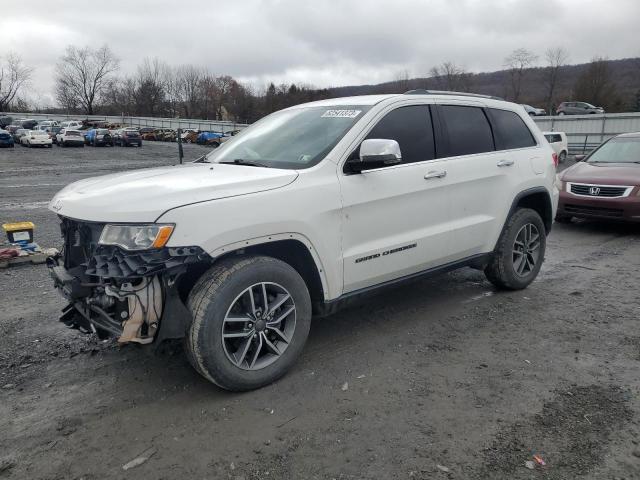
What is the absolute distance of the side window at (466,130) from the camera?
4.48m

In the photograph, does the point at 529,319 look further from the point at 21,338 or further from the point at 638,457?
the point at 21,338

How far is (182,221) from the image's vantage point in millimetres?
2879

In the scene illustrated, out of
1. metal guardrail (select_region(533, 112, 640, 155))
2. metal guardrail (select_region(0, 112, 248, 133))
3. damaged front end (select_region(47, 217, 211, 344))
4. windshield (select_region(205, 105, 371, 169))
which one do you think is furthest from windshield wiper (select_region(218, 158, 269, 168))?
metal guardrail (select_region(0, 112, 248, 133))

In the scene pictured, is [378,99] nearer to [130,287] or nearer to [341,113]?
[341,113]

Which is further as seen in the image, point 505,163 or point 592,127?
point 592,127

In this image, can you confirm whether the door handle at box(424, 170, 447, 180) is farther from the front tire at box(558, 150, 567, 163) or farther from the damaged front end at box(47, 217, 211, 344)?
the front tire at box(558, 150, 567, 163)

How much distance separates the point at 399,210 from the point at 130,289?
6.70ft

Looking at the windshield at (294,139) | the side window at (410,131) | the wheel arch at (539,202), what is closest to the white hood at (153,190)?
the windshield at (294,139)

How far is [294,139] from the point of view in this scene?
3996mm

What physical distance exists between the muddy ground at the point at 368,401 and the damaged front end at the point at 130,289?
552mm

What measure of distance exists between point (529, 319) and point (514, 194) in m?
1.22

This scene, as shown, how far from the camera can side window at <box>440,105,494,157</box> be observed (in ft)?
14.7

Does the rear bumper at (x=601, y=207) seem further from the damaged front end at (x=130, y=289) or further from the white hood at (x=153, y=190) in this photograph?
the damaged front end at (x=130, y=289)

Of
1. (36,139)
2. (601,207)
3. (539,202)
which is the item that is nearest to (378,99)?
(539,202)
